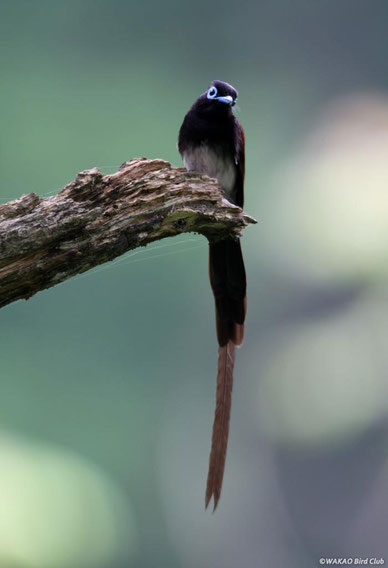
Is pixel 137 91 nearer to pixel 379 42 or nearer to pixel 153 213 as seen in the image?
pixel 379 42

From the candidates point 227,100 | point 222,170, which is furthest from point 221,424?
point 227,100

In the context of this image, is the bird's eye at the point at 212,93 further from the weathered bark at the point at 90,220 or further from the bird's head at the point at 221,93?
the weathered bark at the point at 90,220

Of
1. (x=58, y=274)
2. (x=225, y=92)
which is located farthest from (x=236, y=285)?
(x=58, y=274)

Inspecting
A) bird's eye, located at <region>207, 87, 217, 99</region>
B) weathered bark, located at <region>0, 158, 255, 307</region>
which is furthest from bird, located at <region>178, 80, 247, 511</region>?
weathered bark, located at <region>0, 158, 255, 307</region>

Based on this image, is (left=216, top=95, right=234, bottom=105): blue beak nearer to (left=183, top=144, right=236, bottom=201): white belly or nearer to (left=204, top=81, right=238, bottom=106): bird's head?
(left=204, top=81, right=238, bottom=106): bird's head

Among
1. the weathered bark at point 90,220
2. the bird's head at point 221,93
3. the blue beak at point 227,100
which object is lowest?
the weathered bark at point 90,220

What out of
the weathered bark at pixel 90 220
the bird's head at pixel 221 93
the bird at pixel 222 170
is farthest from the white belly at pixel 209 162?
the weathered bark at pixel 90 220

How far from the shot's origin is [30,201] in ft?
5.94

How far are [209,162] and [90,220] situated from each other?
2.89 ft

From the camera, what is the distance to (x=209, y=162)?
8.55ft

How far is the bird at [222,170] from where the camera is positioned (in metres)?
2.52

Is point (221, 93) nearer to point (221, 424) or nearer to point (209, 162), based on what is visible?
point (209, 162)

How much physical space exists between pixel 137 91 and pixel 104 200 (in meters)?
3.47

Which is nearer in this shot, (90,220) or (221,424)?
(90,220)
